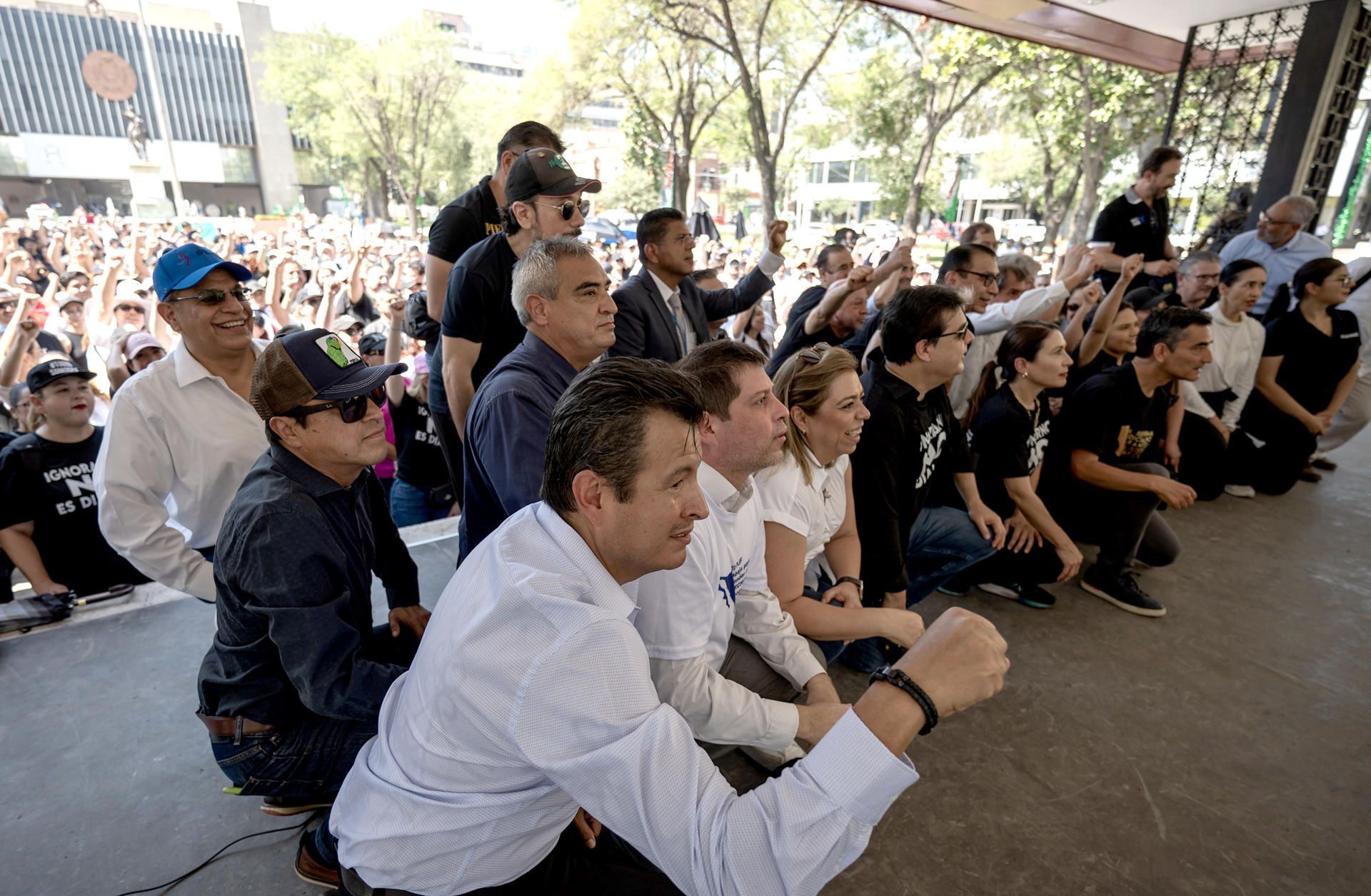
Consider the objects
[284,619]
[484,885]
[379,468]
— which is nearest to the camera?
[484,885]

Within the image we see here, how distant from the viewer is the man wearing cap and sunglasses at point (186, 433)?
2.26m

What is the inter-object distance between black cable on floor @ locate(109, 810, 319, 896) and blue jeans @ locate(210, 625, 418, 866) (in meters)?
0.25

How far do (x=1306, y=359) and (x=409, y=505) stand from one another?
6.49 meters

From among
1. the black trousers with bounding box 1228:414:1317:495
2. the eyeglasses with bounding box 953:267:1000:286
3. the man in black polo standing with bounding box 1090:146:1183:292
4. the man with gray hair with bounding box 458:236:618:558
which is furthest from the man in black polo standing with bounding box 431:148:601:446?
the black trousers with bounding box 1228:414:1317:495

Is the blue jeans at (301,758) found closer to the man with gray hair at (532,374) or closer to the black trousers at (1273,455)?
the man with gray hair at (532,374)

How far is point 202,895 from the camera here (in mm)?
1889

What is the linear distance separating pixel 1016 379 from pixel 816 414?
1601 millimetres

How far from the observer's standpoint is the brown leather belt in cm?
180

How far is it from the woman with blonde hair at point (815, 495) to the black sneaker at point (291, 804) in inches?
60.1

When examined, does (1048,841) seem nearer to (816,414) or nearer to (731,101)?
(816,414)

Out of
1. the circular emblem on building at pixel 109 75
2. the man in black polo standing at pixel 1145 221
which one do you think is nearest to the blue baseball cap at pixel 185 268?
the man in black polo standing at pixel 1145 221

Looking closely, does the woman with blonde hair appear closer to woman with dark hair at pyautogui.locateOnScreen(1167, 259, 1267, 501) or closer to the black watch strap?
the black watch strap

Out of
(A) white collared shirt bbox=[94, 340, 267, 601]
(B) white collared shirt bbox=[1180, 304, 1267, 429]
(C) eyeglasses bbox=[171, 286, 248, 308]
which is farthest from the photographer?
(B) white collared shirt bbox=[1180, 304, 1267, 429]

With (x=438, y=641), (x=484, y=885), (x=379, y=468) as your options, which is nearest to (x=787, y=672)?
(x=484, y=885)
